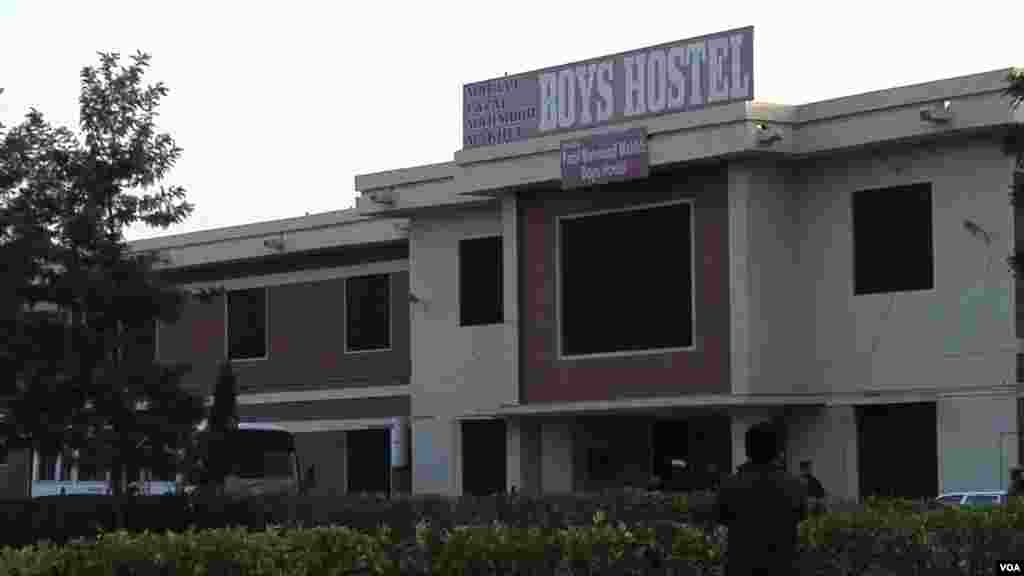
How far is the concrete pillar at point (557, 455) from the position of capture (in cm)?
3562

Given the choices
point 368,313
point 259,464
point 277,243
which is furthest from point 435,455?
point 277,243

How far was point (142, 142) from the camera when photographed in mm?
27375

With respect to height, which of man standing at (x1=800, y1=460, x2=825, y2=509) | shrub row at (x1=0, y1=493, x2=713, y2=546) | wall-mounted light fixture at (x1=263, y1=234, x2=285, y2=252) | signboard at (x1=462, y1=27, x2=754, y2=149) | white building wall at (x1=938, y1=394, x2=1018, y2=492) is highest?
signboard at (x1=462, y1=27, x2=754, y2=149)

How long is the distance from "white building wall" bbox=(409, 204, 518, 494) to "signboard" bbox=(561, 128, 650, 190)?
3775 millimetres

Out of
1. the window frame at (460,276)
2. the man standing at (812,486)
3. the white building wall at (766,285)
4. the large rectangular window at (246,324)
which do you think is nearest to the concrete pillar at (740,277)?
the white building wall at (766,285)

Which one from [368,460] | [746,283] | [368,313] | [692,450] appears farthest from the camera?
[368,313]

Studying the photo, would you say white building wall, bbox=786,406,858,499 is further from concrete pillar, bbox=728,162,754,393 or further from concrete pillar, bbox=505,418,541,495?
concrete pillar, bbox=505,418,541,495


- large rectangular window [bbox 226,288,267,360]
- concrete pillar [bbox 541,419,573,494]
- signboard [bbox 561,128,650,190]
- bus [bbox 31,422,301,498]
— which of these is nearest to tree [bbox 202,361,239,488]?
bus [bbox 31,422,301,498]

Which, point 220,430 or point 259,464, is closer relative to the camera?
point 220,430

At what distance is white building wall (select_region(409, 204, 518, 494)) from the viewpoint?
37.4 metres

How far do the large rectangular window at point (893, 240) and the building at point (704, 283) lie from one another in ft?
0.12

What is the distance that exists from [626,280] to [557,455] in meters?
3.82

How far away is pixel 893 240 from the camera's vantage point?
3142 centimetres

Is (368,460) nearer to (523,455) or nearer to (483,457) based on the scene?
(483,457)
